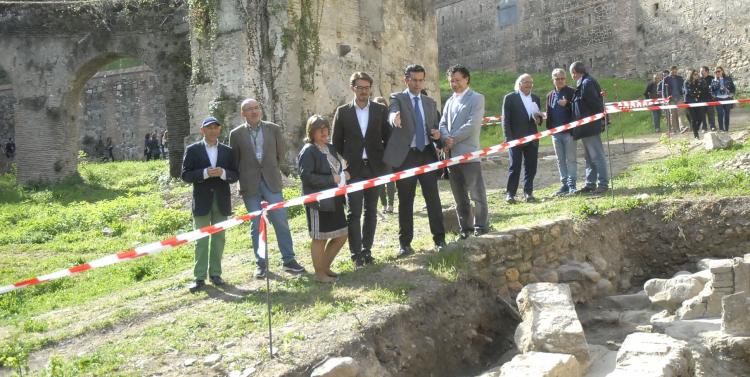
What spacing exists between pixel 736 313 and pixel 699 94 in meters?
9.24

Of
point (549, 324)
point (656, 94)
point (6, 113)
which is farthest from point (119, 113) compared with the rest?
point (549, 324)

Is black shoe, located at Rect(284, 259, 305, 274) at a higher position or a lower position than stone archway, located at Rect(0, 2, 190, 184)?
lower

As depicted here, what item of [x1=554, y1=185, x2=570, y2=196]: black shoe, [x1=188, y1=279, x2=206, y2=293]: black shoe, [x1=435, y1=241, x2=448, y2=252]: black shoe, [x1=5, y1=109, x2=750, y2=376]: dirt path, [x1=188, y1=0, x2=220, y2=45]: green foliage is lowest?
[x1=5, y1=109, x2=750, y2=376]: dirt path

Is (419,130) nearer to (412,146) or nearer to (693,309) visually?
(412,146)

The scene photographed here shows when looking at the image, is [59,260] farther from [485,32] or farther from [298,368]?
[485,32]

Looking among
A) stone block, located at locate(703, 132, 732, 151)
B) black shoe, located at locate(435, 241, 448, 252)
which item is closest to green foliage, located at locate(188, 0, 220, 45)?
black shoe, located at locate(435, 241, 448, 252)

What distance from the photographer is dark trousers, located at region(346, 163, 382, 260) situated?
7.20 m

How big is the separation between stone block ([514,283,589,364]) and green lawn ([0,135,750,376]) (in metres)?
0.74

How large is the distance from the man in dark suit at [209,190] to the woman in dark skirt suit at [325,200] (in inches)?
30.5

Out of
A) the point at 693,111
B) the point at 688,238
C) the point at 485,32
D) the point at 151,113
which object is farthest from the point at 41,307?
the point at 485,32

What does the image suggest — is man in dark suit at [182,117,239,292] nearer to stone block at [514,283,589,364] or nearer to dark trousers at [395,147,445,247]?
dark trousers at [395,147,445,247]

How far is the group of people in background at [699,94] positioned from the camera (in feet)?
48.0

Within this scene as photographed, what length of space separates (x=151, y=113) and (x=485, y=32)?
16.5 m

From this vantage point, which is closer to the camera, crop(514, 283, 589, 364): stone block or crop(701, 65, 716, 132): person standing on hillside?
crop(514, 283, 589, 364): stone block
